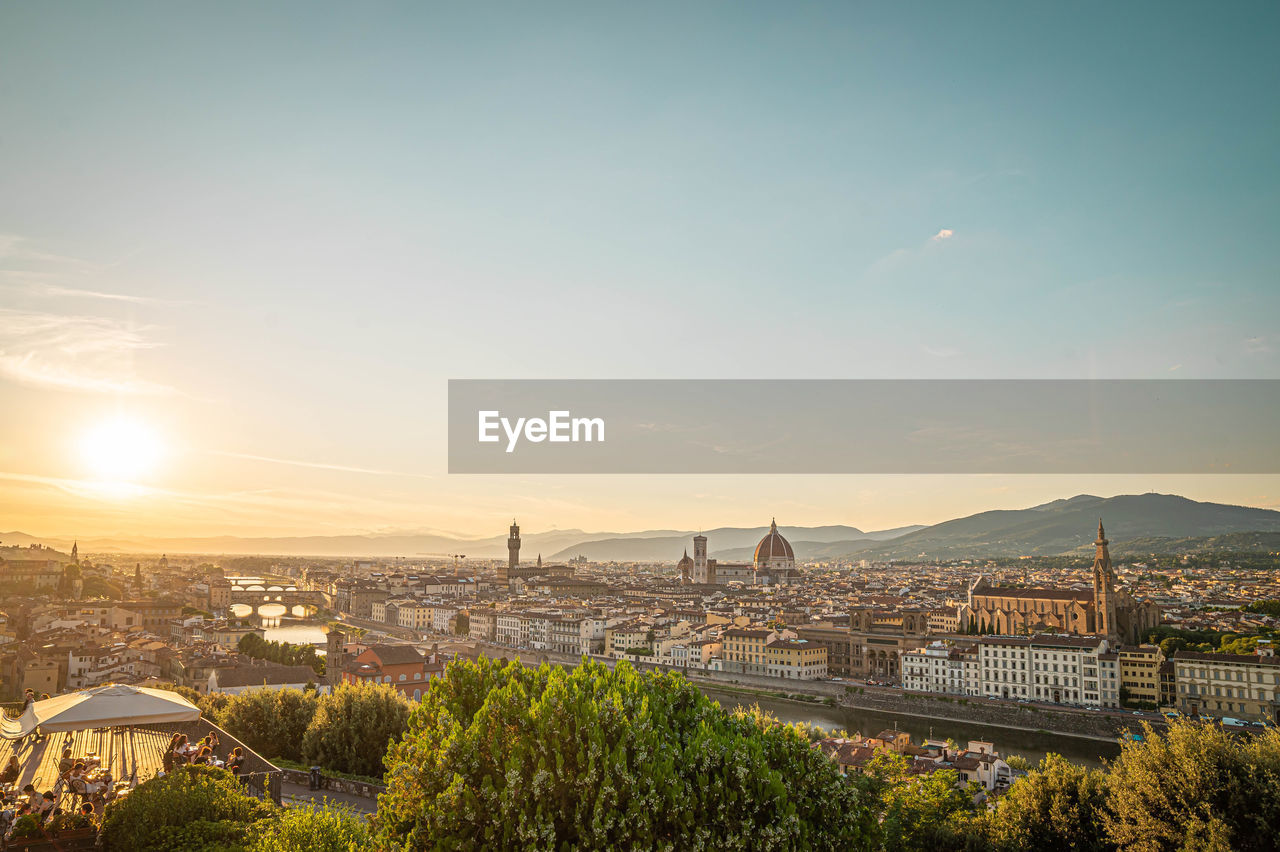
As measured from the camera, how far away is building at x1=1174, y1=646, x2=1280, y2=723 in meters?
30.2

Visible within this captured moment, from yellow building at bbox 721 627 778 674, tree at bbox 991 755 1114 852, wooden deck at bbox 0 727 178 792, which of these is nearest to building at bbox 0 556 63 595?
yellow building at bbox 721 627 778 674

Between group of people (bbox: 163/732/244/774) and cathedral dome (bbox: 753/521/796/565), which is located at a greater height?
group of people (bbox: 163/732/244/774)

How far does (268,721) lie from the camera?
55.9 ft

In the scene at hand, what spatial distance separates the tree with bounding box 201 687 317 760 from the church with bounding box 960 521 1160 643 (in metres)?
41.1

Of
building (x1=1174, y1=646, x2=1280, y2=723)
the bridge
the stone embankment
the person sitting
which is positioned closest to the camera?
the person sitting

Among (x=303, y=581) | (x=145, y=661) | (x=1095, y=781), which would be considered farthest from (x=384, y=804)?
(x=303, y=581)

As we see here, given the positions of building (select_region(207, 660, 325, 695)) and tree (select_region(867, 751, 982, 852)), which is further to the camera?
building (select_region(207, 660, 325, 695))

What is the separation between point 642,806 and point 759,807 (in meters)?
0.97

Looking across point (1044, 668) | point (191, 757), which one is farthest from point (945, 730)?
point (191, 757)

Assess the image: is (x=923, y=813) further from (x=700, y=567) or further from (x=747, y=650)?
(x=700, y=567)

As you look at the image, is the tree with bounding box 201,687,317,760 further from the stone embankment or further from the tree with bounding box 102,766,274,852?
the stone embankment

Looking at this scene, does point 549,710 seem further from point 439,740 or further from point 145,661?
point 145,661

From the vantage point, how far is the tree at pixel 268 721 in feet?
55.0

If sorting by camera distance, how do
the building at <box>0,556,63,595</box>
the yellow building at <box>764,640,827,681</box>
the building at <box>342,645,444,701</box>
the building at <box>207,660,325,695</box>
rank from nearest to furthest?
the building at <box>207,660,325,695</box>, the building at <box>342,645,444,701</box>, the yellow building at <box>764,640,827,681</box>, the building at <box>0,556,63,595</box>
